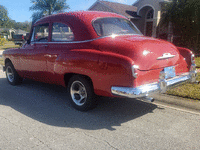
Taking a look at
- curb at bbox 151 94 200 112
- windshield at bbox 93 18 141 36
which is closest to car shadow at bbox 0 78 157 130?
curb at bbox 151 94 200 112

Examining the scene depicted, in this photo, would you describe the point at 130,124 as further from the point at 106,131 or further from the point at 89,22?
the point at 89,22

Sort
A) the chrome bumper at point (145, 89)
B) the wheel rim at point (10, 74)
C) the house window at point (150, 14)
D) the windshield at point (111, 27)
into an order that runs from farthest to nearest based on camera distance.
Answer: the house window at point (150, 14)
the wheel rim at point (10, 74)
the windshield at point (111, 27)
the chrome bumper at point (145, 89)

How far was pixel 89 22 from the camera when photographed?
13.0 feet

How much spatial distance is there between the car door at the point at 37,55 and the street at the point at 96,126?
0.70 meters

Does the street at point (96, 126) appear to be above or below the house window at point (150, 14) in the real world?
below

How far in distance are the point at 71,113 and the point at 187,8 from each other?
1320 cm

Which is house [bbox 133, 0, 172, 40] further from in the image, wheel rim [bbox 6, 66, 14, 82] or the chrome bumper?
the chrome bumper

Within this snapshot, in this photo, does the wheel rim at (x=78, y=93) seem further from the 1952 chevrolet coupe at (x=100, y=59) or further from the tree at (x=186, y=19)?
the tree at (x=186, y=19)

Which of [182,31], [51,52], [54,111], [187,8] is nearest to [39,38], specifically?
[51,52]

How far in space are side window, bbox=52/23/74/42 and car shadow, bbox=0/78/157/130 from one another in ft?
4.88

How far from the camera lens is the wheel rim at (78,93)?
3980 millimetres

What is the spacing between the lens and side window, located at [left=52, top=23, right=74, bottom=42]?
4.16 meters

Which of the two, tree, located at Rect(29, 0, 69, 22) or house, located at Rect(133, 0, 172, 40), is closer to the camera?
house, located at Rect(133, 0, 172, 40)

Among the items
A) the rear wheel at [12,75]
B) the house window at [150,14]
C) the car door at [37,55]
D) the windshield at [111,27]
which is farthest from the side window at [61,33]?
the house window at [150,14]
